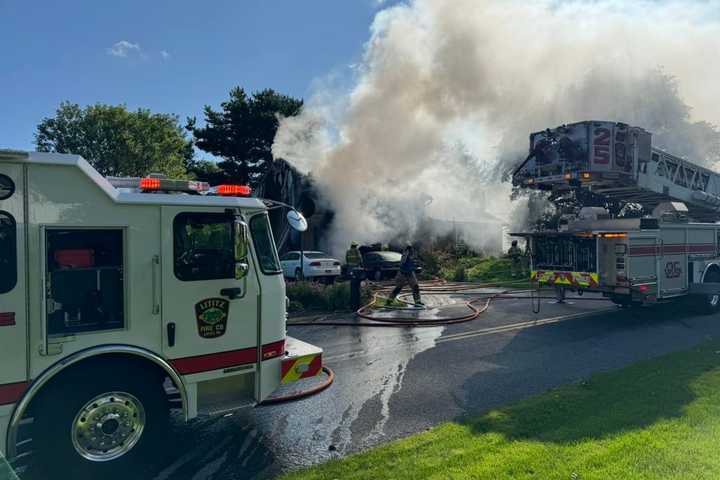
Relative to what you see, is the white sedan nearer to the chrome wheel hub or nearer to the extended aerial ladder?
the extended aerial ladder

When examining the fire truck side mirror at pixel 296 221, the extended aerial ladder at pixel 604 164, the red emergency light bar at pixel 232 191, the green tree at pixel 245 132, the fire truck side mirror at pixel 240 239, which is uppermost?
the green tree at pixel 245 132

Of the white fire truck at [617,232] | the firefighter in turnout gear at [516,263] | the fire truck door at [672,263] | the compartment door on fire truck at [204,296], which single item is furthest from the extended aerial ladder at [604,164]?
the firefighter in turnout gear at [516,263]

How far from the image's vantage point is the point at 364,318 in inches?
434

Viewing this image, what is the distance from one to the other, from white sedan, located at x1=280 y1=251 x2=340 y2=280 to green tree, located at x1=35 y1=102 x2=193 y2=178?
17627 mm

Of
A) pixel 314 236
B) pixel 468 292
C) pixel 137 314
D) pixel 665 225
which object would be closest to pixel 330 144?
pixel 314 236

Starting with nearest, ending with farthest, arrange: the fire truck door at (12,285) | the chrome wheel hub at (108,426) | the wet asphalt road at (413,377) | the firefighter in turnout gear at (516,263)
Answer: the fire truck door at (12,285)
the chrome wheel hub at (108,426)
the wet asphalt road at (413,377)
the firefighter in turnout gear at (516,263)

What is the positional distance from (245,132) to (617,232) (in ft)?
78.8

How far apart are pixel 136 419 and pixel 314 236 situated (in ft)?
71.4

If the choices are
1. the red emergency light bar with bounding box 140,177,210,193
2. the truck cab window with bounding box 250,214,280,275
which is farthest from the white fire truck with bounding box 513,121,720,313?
the red emergency light bar with bounding box 140,177,210,193

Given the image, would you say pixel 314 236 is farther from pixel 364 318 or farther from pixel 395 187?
pixel 364 318

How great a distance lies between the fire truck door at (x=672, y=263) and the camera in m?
10.7

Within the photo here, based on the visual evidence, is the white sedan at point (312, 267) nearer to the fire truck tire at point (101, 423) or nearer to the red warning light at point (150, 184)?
the red warning light at point (150, 184)

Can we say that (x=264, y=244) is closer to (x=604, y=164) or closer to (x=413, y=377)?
(x=413, y=377)

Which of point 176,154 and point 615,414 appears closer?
point 615,414
